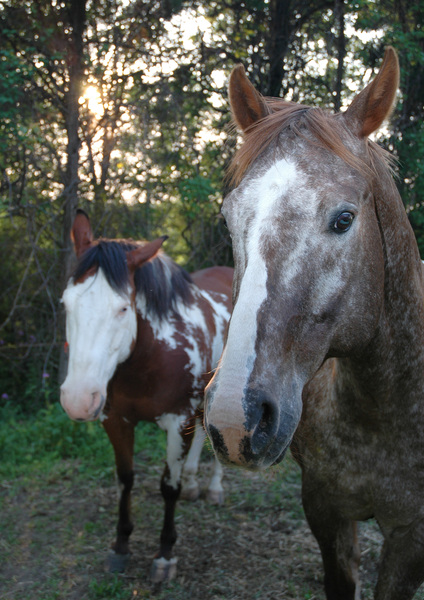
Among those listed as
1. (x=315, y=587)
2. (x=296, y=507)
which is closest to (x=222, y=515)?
(x=296, y=507)

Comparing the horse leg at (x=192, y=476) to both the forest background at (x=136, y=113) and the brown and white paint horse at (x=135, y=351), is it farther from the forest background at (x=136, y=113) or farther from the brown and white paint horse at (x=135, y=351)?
the forest background at (x=136, y=113)

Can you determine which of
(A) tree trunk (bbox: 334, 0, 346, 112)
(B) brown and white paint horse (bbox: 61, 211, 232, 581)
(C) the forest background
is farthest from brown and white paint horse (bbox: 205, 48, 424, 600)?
(A) tree trunk (bbox: 334, 0, 346, 112)

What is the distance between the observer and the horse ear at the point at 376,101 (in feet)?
5.68

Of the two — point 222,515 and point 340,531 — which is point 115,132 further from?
point 340,531

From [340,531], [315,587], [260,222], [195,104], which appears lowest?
[315,587]

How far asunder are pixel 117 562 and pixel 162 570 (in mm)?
304

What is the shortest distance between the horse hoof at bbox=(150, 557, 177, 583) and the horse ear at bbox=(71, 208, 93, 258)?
1999 millimetres

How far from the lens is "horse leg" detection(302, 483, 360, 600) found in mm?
2271

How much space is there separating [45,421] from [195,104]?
12.9 feet

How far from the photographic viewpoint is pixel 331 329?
1.57 meters

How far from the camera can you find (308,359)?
4.94 feet

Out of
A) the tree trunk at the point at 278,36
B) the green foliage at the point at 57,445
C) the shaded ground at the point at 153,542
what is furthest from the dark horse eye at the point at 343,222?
the tree trunk at the point at 278,36

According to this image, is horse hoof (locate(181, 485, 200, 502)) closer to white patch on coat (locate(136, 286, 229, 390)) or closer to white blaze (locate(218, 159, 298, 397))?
white patch on coat (locate(136, 286, 229, 390))

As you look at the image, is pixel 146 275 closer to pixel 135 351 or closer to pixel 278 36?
pixel 135 351
